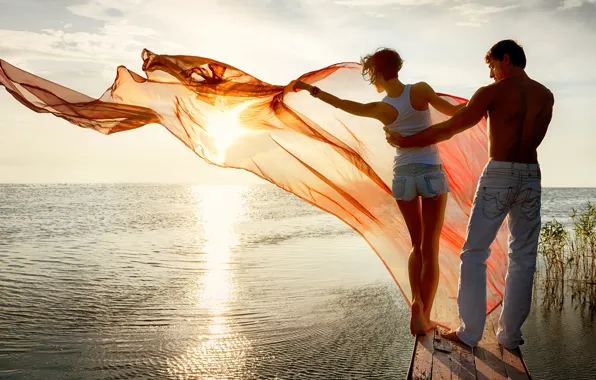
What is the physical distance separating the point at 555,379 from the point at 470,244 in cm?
337

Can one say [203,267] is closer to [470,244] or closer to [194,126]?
[194,126]

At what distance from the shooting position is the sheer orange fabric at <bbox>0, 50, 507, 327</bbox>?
5480 mm

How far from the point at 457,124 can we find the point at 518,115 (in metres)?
0.43

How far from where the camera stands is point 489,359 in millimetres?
4023

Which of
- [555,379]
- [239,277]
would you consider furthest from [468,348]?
[239,277]

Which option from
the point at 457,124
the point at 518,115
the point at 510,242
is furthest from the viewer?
the point at 510,242

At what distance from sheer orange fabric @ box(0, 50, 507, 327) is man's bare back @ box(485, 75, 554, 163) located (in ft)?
4.33

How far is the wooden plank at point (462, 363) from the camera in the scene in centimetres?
370

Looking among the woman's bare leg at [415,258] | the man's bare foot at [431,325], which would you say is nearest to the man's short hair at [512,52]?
the woman's bare leg at [415,258]

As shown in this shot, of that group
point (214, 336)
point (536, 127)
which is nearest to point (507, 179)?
point (536, 127)

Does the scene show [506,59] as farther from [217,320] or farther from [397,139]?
[217,320]

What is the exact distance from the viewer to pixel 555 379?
255 inches

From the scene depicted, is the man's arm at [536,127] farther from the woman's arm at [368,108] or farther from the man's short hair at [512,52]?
the woman's arm at [368,108]

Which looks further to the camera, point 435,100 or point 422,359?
point 435,100
